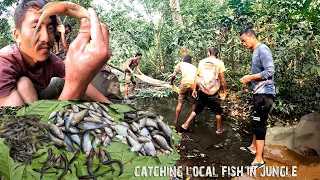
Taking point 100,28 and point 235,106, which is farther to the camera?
point 235,106

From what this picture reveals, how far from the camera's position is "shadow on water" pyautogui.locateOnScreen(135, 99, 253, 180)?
3.75 meters

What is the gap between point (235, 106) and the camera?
21.0ft

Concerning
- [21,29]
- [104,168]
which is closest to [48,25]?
[21,29]

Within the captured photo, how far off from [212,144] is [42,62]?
3793 mm

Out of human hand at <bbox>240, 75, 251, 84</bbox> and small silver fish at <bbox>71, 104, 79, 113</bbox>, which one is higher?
small silver fish at <bbox>71, 104, 79, 113</bbox>

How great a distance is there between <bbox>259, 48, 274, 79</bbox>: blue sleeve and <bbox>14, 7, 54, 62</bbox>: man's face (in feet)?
9.97

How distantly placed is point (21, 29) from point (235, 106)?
5.99 meters

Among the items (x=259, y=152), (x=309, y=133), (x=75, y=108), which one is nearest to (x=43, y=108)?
(x=75, y=108)

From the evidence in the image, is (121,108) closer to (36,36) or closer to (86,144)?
(86,144)

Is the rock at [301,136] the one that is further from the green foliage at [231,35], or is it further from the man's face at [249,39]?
the man's face at [249,39]

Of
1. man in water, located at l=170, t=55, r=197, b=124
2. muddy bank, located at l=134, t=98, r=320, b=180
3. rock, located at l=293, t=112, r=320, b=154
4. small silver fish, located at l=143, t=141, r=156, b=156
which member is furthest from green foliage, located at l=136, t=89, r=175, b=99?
small silver fish, located at l=143, t=141, r=156, b=156

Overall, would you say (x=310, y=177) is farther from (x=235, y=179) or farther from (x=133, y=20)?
(x=133, y=20)

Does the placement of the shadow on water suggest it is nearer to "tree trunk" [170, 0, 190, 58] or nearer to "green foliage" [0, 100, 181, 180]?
"green foliage" [0, 100, 181, 180]

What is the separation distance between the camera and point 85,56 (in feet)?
2.57
